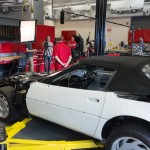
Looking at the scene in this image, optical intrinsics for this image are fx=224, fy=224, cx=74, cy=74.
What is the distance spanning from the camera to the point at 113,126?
246 centimetres

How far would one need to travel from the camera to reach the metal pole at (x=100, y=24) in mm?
6277

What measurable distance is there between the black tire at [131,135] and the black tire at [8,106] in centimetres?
185

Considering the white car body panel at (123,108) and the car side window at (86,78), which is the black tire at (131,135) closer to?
the white car body panel at (123,108)

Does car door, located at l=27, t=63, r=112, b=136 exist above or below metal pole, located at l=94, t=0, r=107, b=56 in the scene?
below

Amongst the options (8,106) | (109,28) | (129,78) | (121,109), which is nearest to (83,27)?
(109,28)

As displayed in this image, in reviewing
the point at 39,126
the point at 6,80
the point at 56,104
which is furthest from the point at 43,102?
the point at 6,80

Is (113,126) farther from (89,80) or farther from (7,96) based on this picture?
(7,96)

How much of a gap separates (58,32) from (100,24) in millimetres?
15575

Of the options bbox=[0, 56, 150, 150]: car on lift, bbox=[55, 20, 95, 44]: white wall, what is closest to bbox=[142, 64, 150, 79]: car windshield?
bbox=[0, 56, 150, 150]: car on lift

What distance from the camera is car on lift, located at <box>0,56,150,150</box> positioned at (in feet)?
7.27

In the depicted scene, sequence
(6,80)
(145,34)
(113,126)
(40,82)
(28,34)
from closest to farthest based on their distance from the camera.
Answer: (113,126)
(40,82)
(6,80)
(28,34)
(145,34)

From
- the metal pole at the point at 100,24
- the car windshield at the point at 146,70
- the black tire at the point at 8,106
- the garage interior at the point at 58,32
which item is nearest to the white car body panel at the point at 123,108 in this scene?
the car windshield at the point at 146,70

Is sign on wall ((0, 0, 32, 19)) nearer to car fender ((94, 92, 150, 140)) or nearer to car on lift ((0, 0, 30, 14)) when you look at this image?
car on lift ((0, 0, 30, 14))

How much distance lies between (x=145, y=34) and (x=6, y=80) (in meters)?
12.2
